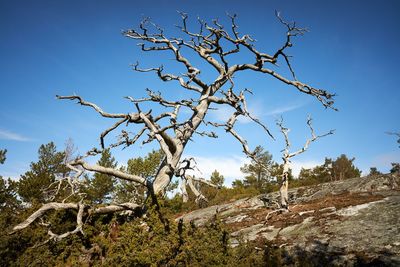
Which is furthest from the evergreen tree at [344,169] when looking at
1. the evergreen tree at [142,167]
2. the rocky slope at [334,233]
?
the rocky slope at [334,233]

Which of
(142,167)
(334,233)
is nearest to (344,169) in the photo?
(142,167)

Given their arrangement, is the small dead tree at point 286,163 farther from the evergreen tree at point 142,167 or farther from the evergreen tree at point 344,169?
the evergreen tree at point 344,169

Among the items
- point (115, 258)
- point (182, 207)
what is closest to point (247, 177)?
point (182, 207)

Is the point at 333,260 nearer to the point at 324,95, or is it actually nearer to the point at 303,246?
the point at 303,246

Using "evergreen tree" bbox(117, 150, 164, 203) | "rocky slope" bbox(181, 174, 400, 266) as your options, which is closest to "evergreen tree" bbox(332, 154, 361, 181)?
"evergreen tree" bbox(117, 150, 164, 203)

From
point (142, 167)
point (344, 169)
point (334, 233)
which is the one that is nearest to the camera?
point (334, 233)

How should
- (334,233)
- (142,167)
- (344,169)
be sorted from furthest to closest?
(344,169) < (142,167) < (334,233)

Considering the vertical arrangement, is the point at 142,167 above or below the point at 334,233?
above

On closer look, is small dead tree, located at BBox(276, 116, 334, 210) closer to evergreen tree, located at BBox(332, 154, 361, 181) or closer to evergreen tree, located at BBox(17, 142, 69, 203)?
evergreen tree, located at BBox(17, 142, 69, 203)

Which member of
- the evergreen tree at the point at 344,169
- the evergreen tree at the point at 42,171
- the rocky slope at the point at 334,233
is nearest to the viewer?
the rocky slope at the point at 334,233

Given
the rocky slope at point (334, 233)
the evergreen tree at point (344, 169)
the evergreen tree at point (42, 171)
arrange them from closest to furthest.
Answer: the rocky slope at point (334, 233) < the evergreen tree at point (42, 171) < the evergreen tree at point (344, 169)

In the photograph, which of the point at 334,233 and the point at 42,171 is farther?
the point at 42,171

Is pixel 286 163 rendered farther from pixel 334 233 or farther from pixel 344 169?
pixel 344 169

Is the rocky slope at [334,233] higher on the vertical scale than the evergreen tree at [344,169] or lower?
lower
